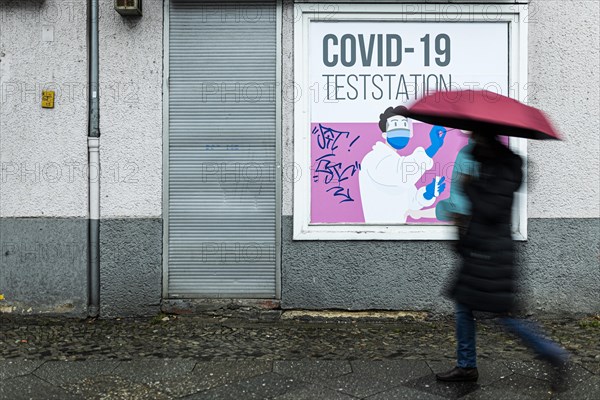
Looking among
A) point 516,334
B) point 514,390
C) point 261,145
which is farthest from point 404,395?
point 261,145

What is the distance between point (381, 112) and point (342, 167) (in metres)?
0.65

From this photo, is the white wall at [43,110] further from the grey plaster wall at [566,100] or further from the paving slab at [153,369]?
the grey plaster wall at [566,100]

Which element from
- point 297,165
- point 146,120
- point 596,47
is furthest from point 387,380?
point 596,47

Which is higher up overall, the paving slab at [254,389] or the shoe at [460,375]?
the shoe at [460,375]

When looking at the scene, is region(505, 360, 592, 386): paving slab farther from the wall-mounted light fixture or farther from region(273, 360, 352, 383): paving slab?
the wall-mounted light fixture

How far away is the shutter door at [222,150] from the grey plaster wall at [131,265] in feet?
0.51

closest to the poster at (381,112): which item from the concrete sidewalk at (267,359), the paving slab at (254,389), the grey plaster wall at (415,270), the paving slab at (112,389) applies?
the grey plaster wall at (415,270)

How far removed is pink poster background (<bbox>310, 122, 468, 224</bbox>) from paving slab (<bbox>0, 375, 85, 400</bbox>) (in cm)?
281

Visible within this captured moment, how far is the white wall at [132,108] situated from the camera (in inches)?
253

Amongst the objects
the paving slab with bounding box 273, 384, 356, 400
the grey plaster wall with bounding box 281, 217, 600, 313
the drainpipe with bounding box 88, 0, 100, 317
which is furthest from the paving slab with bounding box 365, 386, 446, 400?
the drainpipe with bounding box 88, 0, 100, 317

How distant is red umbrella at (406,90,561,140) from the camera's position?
3828 mm

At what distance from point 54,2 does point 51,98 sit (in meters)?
0.92

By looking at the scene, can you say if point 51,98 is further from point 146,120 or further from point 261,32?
point 261,32

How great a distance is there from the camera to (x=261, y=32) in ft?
21.2
